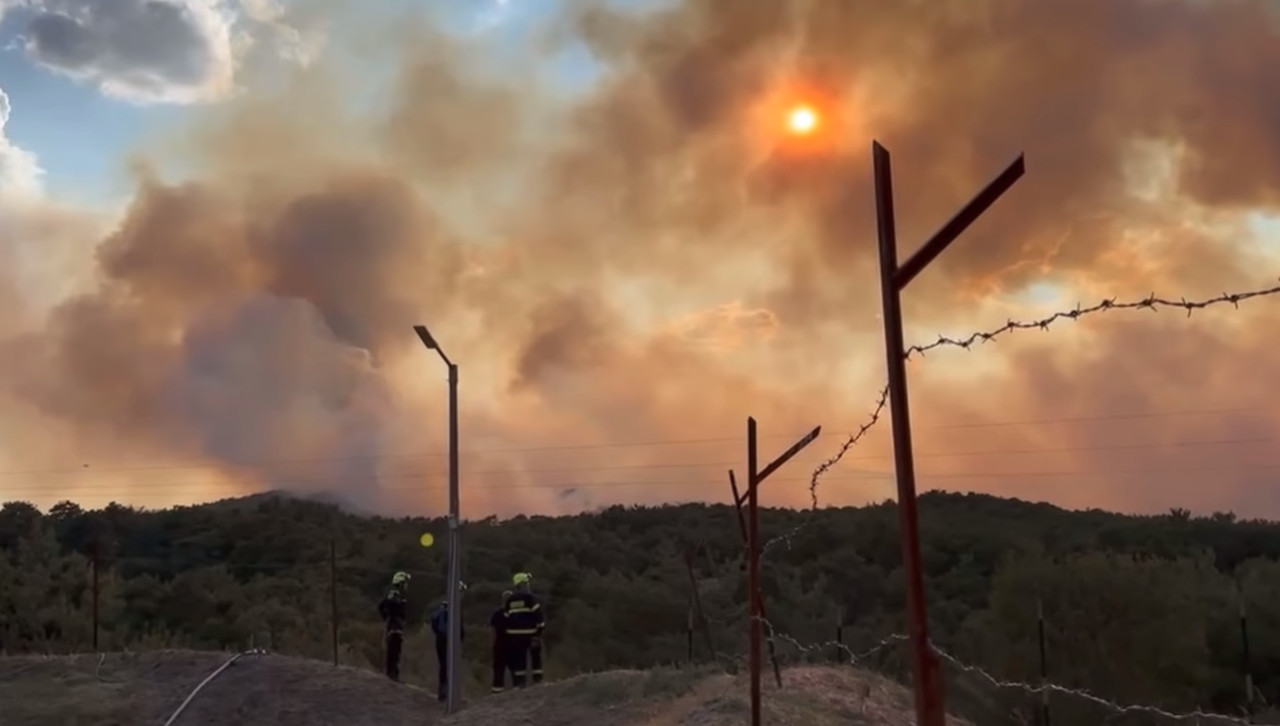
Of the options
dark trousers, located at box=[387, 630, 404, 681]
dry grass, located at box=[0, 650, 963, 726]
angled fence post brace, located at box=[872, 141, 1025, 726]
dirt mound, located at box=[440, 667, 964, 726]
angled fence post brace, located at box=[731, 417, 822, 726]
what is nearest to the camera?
angled fence post brace, located at box=[872, 141, 1025, 726]

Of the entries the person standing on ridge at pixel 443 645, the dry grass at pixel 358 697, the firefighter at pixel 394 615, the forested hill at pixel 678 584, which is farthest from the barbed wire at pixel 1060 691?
the firefighter at pixel 394 615

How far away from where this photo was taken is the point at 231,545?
71625mm

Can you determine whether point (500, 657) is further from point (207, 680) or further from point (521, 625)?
point (207, 680)

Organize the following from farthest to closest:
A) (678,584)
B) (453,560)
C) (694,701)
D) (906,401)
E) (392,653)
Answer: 1. (678,584)
2. (392,653)
3. (453,560)
4. (694,701)
5. (906,401)

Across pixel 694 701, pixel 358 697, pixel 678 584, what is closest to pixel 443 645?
pixel 358 697

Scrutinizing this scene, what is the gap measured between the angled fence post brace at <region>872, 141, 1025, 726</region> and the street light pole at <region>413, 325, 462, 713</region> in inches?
671

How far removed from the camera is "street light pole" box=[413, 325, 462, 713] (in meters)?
22.7

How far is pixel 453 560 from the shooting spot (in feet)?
75.8

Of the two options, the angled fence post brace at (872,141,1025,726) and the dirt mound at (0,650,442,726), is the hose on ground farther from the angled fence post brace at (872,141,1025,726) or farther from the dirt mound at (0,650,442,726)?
the angled fence post brace at (872,141,1025,726)

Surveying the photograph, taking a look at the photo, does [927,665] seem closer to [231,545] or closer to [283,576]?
[283,576]

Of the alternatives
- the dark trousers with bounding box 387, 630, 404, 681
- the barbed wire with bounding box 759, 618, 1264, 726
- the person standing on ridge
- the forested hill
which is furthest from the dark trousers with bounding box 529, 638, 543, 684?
the forested hill

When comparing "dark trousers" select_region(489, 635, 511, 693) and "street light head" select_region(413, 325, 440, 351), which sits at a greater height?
"street light head" select_region(413, 325, 440, 351)

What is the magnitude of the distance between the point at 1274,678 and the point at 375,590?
1455 inches

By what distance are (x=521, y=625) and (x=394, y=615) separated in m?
3.31
